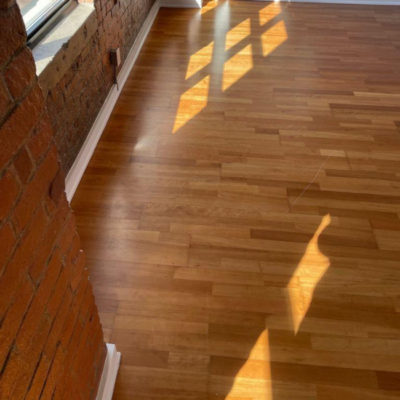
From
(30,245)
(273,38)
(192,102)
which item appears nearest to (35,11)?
(192,102)

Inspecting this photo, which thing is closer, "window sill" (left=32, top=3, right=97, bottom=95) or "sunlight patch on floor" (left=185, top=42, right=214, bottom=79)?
"window sill" (left=32, top=3, right=97, bottom=95)

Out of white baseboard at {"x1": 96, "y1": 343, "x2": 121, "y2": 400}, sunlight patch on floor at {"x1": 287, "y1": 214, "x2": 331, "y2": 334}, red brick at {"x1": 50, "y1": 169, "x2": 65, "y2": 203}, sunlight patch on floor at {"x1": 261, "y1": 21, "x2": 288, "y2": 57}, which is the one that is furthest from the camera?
sunlight patch on floor at {"x1": 261, "y1": 21, "x2": 288, "y2": 57}

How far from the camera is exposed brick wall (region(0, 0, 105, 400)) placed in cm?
70

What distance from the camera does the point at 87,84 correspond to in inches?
97.1

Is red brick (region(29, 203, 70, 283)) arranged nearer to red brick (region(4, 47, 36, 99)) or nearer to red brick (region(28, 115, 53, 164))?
red brick (region(28, 115, 53, 164))

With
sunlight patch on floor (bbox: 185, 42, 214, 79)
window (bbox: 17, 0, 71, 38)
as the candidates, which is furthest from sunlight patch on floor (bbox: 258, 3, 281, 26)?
window (bbox: 17, 0, 71, 38)

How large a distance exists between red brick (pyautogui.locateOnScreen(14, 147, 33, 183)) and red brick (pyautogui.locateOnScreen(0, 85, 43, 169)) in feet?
0.05

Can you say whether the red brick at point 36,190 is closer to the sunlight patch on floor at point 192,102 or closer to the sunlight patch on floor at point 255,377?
the sunlight patch on floor at point 255,377

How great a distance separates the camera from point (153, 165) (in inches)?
97.6

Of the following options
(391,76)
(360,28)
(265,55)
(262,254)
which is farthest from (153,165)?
(360,28)

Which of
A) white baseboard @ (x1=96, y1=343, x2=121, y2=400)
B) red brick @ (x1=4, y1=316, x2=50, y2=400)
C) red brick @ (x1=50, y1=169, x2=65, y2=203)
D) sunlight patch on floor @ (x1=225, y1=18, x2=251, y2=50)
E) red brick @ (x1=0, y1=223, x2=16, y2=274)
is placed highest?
red brick @ (x1=0, y1=223, x2=16, y2=274)

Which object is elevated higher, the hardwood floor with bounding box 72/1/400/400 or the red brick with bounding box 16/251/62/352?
the red brick with bounding box 16/251/62/352

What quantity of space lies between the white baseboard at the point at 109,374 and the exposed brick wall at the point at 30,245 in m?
0.35

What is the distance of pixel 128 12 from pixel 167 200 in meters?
2.00
